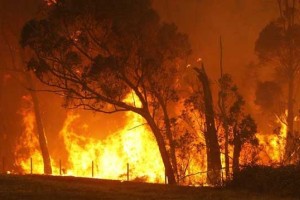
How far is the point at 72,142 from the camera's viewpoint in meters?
43.2

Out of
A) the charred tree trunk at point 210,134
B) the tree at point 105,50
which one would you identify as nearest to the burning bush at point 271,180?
the charred tree trunk at point 210,134

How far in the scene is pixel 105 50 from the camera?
26.9 metres

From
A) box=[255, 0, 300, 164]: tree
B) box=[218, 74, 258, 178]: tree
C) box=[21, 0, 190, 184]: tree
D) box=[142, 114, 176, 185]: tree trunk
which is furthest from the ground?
box=[255, 0, 300, 164]: tree

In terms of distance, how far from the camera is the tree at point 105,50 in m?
25.2

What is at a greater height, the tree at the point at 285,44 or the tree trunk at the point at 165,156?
the tree at the point at 285,44

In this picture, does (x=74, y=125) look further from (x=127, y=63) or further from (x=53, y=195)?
(x=53, y=195)

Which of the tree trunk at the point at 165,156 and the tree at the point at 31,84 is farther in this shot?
the tree at the point at 31,84

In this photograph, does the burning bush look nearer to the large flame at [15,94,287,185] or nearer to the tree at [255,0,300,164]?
the large flame at [15,94,287,185]

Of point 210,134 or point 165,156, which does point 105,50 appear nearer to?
point 165,156

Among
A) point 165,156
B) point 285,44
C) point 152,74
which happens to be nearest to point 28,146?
point 152,74

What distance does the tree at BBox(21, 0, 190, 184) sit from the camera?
25.2 m

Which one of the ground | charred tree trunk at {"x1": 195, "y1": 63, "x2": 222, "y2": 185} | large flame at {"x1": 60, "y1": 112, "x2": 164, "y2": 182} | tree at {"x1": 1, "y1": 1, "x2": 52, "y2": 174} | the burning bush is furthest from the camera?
tree at {"x1": 1, "y1": 1, "x2": 52, "y2": 174}

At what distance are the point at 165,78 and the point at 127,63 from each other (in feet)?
8.78

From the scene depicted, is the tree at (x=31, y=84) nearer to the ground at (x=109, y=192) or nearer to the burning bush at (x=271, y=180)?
the ground at (x=109, y=192)
